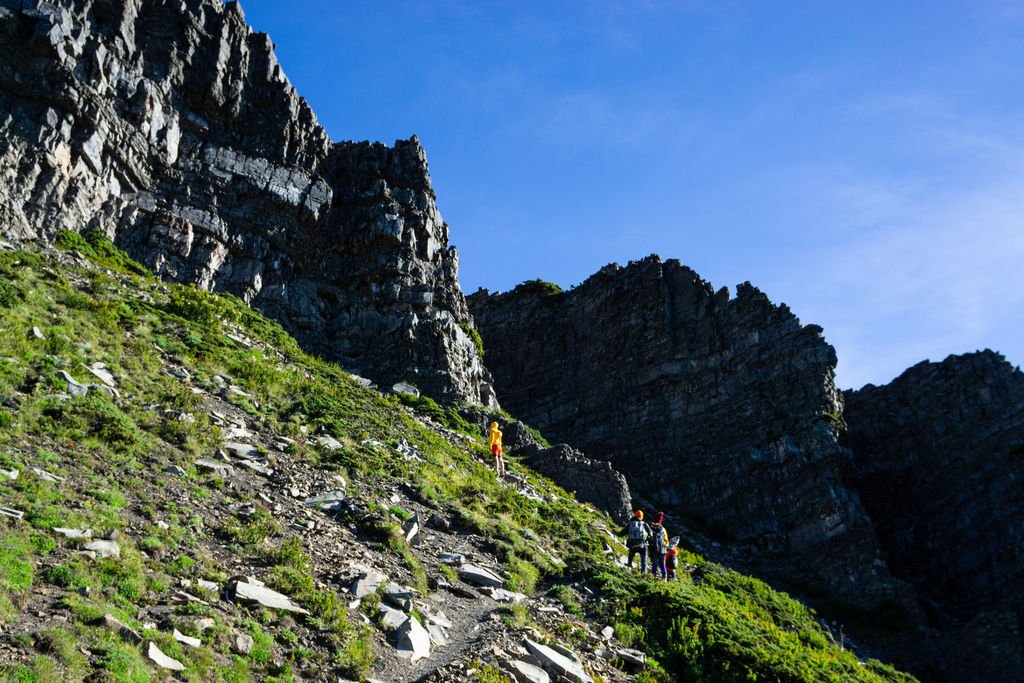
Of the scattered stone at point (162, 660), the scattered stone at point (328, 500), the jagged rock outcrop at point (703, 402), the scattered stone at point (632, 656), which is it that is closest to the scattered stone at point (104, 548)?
the scattered stone at point (162, 660)

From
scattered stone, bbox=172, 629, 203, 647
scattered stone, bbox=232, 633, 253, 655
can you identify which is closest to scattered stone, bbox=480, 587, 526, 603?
scattered stone, bbox=232, 633, 253, 655

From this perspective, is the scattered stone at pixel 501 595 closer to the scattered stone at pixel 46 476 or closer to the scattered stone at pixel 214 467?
the scattered stone at pixel 214 467

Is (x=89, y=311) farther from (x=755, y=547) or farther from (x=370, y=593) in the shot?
(x=755, y=547)

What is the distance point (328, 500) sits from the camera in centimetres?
1975

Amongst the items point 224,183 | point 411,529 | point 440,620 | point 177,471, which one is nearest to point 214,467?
point 177,471

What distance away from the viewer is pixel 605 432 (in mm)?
56438

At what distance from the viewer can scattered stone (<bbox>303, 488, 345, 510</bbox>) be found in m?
19.3

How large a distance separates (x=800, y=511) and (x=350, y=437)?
2943 centimetres

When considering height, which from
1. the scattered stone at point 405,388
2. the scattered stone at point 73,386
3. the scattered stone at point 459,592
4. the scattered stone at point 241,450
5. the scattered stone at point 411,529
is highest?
the scattered stone at point 405,388

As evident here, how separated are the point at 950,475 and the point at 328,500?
4488cm

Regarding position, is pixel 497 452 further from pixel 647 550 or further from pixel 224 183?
pixel 224 183

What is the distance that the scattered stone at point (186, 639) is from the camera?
11.6 m

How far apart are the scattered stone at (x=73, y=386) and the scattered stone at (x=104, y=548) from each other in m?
7.76

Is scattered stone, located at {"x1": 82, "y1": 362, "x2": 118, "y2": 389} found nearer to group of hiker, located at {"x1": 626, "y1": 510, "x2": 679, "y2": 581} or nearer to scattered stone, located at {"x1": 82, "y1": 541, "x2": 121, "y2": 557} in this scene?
scattered stone, located at {"x1": 82, "y1": 541, "x2": 121, "y2": 557}
